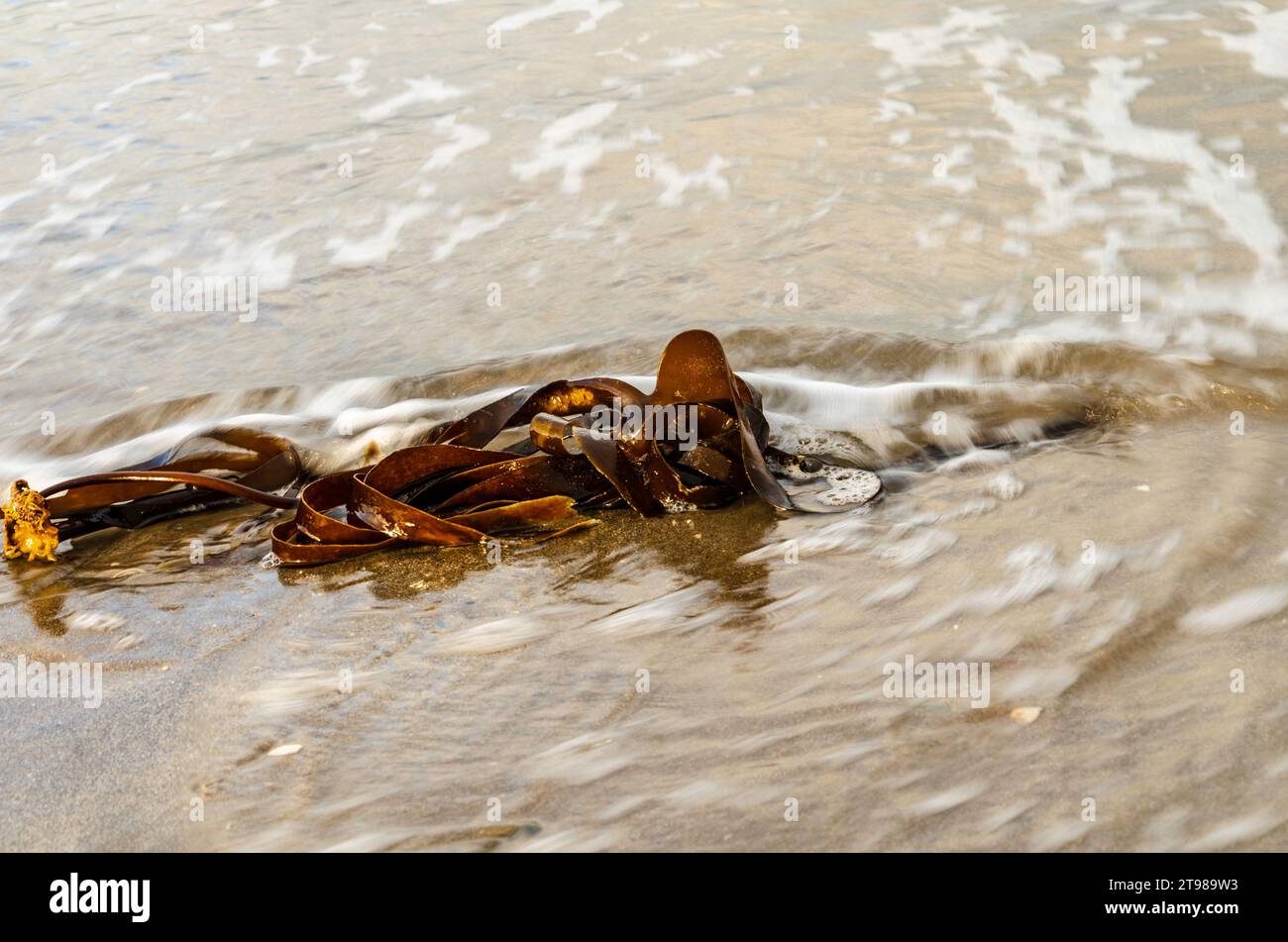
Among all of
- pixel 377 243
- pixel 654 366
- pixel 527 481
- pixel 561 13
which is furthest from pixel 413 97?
pixel 527 481

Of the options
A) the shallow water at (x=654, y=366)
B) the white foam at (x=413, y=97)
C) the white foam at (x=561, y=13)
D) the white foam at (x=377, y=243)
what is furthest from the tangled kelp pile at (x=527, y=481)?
the white foam at (x=561, y=13)

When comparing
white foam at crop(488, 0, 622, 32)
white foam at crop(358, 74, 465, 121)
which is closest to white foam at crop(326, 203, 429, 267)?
white foam at crop(358, 74, 465, 121)

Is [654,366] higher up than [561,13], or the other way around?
[561,13]

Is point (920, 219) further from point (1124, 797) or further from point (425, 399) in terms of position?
point (1124, 797)

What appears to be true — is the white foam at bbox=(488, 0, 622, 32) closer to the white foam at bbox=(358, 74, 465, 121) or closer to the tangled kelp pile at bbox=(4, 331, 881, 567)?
the white foam at bbox=(358, 74, 465, 121)

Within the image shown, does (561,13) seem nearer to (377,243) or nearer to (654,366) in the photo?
(377,243)

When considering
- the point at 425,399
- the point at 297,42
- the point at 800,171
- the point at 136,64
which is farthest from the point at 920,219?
the point at 136,64

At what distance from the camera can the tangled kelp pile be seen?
2.58 m

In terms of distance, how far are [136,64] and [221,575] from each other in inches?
224

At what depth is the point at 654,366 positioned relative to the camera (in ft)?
11.4

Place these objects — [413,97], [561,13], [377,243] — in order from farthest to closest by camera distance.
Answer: [561,13], [413,97], [377,243]

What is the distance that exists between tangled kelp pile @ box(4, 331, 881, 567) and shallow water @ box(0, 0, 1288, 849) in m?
0.09

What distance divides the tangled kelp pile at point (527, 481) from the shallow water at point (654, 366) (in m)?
0.09

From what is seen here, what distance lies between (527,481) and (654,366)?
36.9 inches
